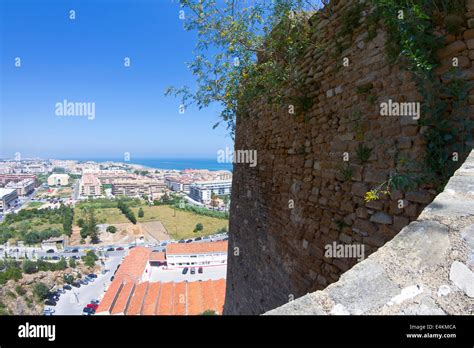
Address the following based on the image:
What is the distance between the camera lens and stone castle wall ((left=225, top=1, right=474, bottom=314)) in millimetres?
2209

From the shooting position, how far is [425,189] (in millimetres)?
1994

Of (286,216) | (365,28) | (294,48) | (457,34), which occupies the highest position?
(294,48)

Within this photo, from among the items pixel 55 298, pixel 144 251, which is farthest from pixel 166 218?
pixel 55 298

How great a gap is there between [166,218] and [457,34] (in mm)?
67013

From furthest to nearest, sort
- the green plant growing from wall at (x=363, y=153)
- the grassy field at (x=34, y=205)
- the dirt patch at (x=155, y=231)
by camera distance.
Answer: the grassy field at (x=34, y=205) → the dirt patch at (x=155, y=231) → the green plant growing from wall at (x=363, y=153)

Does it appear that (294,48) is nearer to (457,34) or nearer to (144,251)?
(457,34)

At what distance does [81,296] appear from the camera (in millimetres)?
31922

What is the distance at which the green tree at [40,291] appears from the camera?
1193 inches

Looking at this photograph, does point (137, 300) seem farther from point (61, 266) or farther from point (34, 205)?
point (34, 205)

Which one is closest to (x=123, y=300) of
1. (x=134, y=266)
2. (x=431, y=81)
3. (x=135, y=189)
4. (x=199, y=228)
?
(x=134, y=266)

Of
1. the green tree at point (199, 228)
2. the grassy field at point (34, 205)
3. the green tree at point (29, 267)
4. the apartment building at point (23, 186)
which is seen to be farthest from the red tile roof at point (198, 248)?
the grassy field at point (34, 205)

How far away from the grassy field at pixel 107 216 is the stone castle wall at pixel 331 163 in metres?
63.7

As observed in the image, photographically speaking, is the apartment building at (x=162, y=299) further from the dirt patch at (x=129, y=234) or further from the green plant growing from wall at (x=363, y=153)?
the dirt patch at (x=129, y=234)

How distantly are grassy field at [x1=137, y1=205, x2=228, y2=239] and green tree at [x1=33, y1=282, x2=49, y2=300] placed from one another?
25.9 m
